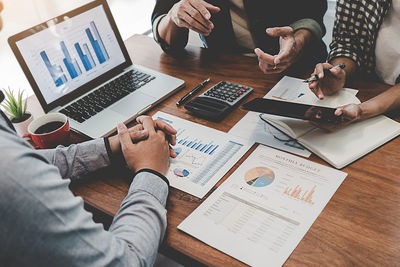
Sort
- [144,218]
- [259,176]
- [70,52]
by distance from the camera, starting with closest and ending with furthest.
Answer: [144,218] → [259,176] → [70,52]

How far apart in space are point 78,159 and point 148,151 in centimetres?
20

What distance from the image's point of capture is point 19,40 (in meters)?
1.03

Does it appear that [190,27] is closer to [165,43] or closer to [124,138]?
[165,43]

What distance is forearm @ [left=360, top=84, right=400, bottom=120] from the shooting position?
892 millimetres

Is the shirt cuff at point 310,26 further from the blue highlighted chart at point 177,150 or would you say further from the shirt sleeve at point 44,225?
the shirt sleeve at point 44,225

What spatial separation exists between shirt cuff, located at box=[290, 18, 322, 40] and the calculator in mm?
367

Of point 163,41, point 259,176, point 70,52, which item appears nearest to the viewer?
point 259,176

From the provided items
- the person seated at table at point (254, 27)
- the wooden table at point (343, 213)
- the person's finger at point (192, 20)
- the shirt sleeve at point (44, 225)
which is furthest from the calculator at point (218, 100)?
the shirt sleeve at point (44, 225)

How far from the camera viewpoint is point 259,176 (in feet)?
2.64

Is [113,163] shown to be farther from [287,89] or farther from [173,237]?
[287,89]

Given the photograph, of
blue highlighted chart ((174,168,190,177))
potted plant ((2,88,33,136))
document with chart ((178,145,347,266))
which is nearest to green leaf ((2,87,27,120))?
potted plant ((2,88,33,136))

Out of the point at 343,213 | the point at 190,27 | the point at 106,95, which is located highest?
the point at 190,27

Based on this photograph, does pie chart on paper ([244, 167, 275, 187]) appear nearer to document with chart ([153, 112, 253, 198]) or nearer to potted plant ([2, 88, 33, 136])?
document with chart ([153, 112, 253, 198])

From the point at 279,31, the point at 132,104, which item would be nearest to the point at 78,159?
the point at 132,104
